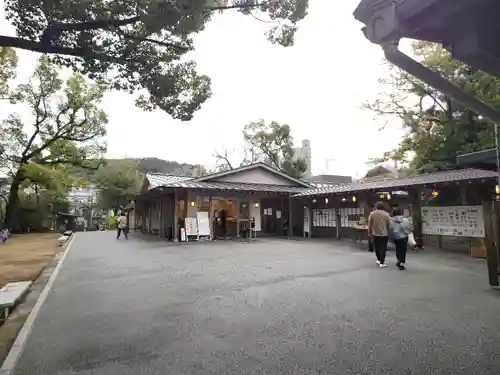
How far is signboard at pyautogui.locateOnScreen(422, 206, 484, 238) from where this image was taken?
10336 mm

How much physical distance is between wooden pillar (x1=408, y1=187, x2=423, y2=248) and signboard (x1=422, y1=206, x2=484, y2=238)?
0.17 meters

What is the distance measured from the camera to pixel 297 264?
852 centimetres

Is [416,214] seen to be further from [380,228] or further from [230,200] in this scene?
[230,200]

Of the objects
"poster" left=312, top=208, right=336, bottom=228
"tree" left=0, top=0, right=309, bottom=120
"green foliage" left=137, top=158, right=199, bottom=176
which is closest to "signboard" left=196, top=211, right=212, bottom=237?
"poster" left=312, top=208, right=336, bottom=228

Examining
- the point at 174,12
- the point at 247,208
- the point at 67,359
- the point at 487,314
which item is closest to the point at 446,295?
the point at 487,314

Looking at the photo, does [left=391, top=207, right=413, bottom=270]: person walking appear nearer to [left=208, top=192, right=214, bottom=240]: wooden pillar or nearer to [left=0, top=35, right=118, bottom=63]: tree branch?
[left=0, top=35, right=118, bottom=63]: tree branch

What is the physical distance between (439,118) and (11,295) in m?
19.0

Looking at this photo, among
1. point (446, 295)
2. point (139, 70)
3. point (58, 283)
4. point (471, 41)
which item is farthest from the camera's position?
point (139, 70)

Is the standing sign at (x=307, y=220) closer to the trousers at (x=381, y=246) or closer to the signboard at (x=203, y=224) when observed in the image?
the signboard at (x=203, y=224)

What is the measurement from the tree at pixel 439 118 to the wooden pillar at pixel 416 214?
13.7ft

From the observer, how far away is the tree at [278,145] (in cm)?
2809

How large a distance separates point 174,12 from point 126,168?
98.6 ft

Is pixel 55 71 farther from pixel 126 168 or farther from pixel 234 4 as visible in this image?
pixel 234 4

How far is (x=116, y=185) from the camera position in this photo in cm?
3225
